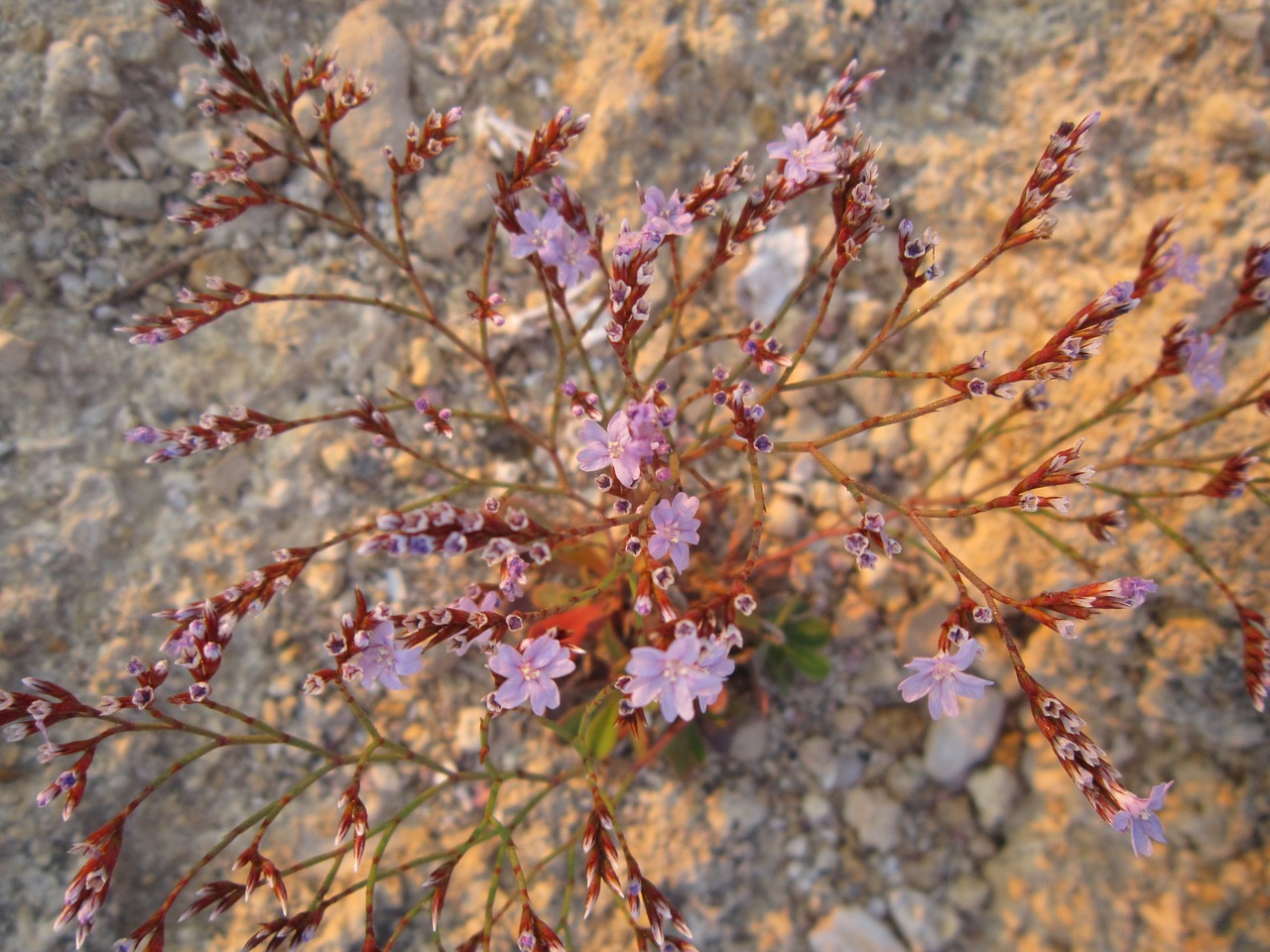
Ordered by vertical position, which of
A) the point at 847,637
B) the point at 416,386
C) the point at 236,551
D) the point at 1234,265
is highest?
the point at 416,386

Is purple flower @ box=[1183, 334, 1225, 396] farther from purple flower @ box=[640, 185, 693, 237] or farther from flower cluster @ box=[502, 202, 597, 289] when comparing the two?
flower cluster @ box=[502, 202, 597, 289]

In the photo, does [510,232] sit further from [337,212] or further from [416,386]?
[337,212]

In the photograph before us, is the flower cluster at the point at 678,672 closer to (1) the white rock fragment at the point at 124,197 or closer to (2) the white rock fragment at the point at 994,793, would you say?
(2) the white rock fragment at the point at 994,793

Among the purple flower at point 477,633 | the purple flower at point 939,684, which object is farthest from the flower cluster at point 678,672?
the purple flower at point 939,684

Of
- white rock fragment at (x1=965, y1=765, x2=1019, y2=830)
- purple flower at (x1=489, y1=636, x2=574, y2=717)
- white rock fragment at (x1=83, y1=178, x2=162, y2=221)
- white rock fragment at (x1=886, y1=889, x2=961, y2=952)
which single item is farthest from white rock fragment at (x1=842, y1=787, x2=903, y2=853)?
white rock fragment at (x1=83, y1=178, x2=162, y2=221)

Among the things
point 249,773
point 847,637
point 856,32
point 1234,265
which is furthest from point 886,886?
point 856,32

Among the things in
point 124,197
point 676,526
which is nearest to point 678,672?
point 676,526
